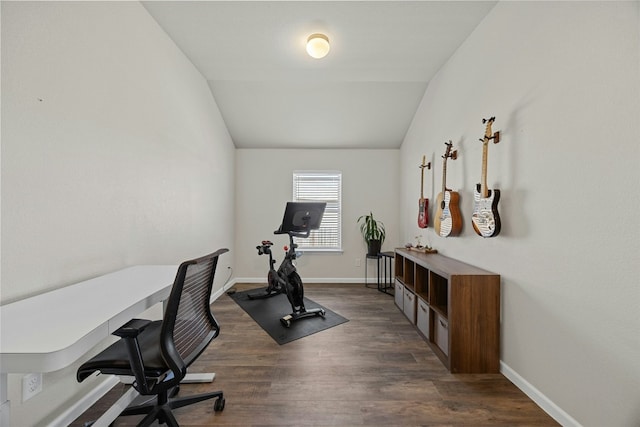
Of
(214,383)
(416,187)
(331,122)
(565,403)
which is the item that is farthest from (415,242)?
(214,383)

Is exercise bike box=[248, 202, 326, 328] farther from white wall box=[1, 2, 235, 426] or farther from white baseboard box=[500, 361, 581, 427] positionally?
white baseboard box=[500, 361, 581, 427]

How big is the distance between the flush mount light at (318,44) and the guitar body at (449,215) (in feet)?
6.04

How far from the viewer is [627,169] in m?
→ 1.24

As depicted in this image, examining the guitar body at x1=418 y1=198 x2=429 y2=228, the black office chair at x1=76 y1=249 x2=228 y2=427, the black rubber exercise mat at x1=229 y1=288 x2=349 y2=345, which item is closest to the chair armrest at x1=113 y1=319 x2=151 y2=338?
the black office chair at x1=76 y1=249 x2=228 y2=427

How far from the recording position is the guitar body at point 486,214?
6.66 ft

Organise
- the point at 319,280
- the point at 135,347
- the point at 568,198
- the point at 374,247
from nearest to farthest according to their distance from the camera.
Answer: the point at 135,347 < the point at 568,198 < the point at 374,247 < the point at 319,280

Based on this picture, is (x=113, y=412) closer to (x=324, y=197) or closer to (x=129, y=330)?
(x=129, y=330)

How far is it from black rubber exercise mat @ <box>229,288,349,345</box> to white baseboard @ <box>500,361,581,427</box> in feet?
4.89

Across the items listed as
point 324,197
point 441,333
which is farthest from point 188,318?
point 324,197

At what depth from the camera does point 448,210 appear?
2674 millimetres

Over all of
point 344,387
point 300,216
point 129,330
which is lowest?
point 344,387

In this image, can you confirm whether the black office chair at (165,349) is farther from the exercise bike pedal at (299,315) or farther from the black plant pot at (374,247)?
the black plant pot at (374,247)

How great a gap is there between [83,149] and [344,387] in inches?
90.4

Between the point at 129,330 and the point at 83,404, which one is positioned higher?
the point at 129,330
